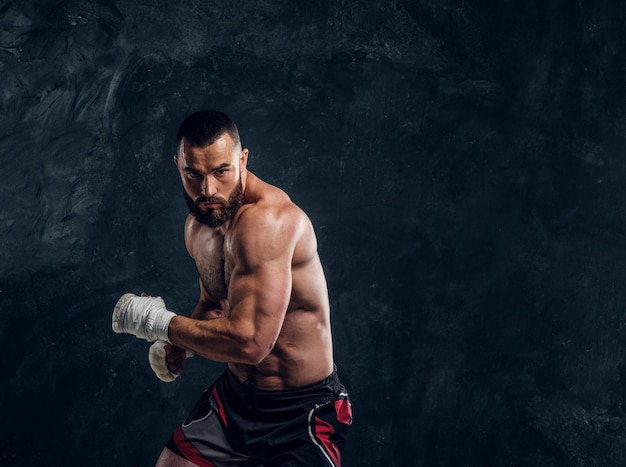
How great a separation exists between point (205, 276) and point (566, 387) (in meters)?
2.20

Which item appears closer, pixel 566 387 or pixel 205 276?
pixel 205 276

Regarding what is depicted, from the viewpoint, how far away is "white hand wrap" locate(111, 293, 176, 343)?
9.02 ft

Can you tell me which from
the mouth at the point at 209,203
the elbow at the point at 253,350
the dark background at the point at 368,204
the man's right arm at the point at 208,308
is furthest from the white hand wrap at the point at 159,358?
the dark background at the point at 368,204

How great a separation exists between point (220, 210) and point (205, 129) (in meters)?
0.28

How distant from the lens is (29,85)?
12.6ft

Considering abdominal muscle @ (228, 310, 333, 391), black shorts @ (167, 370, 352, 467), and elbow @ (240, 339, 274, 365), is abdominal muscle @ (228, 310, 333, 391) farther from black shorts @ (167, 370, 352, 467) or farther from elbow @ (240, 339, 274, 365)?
elbow @ (240, 339, 274, 365)

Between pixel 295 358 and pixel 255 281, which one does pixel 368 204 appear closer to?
pixel 295 358

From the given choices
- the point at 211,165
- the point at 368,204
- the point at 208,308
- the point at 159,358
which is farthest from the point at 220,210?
the point at 368,204

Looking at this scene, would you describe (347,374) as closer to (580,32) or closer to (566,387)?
(566,387)

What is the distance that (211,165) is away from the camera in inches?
105

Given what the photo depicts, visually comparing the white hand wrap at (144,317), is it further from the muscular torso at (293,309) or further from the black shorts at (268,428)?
the black shorts at (268,428)

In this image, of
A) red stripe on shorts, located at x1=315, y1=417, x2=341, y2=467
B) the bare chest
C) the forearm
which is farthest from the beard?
red stripe on shorts, located at x1=315, y1=417, x2=341, y2=467

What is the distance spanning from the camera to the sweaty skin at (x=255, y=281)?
8.39 ft

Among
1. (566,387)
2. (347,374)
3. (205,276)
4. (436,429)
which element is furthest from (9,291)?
(566,387)
